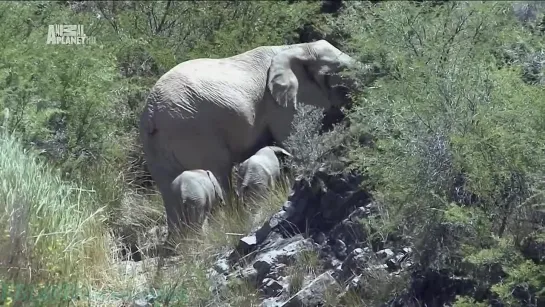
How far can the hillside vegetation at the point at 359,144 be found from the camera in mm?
8578

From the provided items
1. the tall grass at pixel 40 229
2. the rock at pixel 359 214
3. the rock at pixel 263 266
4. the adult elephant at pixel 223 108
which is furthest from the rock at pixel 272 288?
the adult elephant at pixel 223 108

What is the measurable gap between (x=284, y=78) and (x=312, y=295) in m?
3.81

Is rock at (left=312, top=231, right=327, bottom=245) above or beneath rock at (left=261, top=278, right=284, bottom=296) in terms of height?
above

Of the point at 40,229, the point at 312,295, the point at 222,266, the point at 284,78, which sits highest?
the point at 284,78

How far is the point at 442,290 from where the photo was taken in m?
8.88

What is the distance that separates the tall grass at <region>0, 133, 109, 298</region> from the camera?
31.1 feet

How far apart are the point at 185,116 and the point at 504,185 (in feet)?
13.6

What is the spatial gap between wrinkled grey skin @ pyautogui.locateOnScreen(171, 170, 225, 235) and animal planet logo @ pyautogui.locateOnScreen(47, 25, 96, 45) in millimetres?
3596

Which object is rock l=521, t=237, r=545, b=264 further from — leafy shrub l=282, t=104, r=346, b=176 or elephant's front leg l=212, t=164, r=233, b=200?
elephant's front leg l=212, t=164, r=233, b=200

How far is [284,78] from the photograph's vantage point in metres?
12.9

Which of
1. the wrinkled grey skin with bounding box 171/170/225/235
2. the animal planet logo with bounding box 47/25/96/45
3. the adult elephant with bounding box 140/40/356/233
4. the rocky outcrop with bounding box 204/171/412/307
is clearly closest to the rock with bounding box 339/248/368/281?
the rocky outcrop with bounding box 204/171/412/307

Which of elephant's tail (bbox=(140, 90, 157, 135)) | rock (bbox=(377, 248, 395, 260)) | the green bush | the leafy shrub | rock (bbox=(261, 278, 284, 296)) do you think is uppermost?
the green bush

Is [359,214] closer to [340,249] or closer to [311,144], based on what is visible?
[340,249]

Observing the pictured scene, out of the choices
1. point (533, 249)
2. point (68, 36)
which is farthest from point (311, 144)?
point (68, 36)
